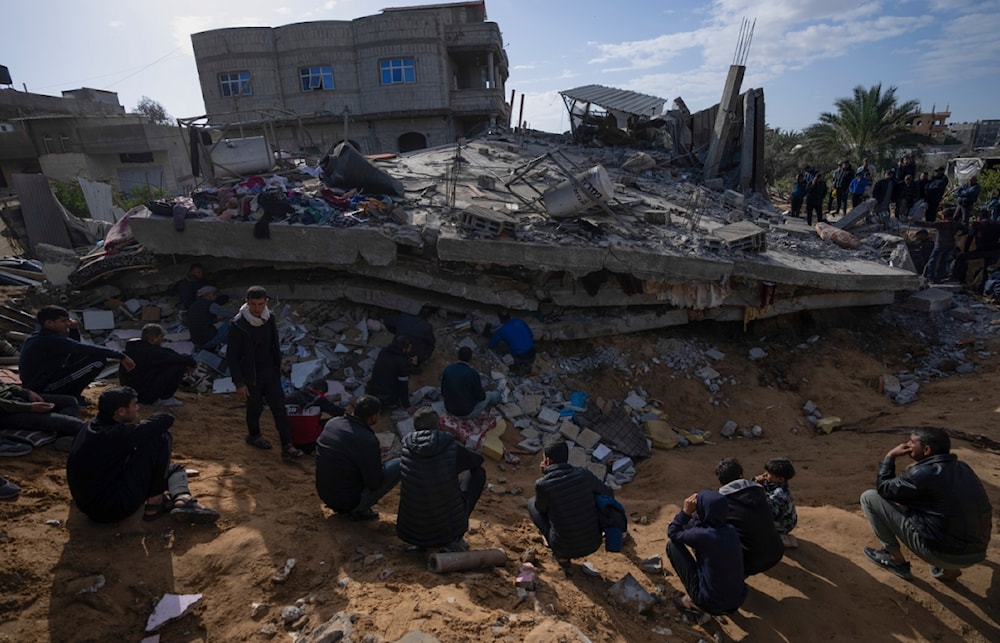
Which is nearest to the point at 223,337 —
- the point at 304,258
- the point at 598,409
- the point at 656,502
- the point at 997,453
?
the point at 304,258

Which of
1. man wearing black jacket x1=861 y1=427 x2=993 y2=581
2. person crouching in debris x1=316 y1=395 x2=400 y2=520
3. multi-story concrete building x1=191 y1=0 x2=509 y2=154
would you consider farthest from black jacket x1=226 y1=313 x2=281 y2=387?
multi-story concrete building x1=191 y1=0 x2=509 y2=154

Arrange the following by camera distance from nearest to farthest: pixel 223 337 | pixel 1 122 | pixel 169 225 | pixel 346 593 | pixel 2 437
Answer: pixel 346 593 → pixel 2 437 → pixel 223 337 → pixel 169 225 → pixel 1 122

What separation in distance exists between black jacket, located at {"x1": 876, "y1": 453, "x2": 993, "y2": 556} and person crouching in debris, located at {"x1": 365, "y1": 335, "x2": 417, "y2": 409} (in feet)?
15.0

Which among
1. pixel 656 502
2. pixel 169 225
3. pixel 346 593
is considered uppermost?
pixel 169 225

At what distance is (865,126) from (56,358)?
2260cm

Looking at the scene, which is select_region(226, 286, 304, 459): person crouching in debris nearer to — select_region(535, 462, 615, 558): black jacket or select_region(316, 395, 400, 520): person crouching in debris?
select_region(316, 395, 400, 520): person crouching in debris

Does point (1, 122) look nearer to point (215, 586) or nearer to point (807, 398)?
point (215, 586)

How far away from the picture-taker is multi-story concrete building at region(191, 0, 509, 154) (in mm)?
21641

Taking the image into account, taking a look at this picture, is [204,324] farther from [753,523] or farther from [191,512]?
[753,523]

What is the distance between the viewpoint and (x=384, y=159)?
1195cm

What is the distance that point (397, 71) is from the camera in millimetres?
22078

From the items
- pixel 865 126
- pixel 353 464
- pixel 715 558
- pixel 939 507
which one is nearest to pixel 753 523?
pixel 715 558

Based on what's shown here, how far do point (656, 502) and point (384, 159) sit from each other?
9.70 m

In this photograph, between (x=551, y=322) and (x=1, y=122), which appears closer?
(x=551, y=322)
